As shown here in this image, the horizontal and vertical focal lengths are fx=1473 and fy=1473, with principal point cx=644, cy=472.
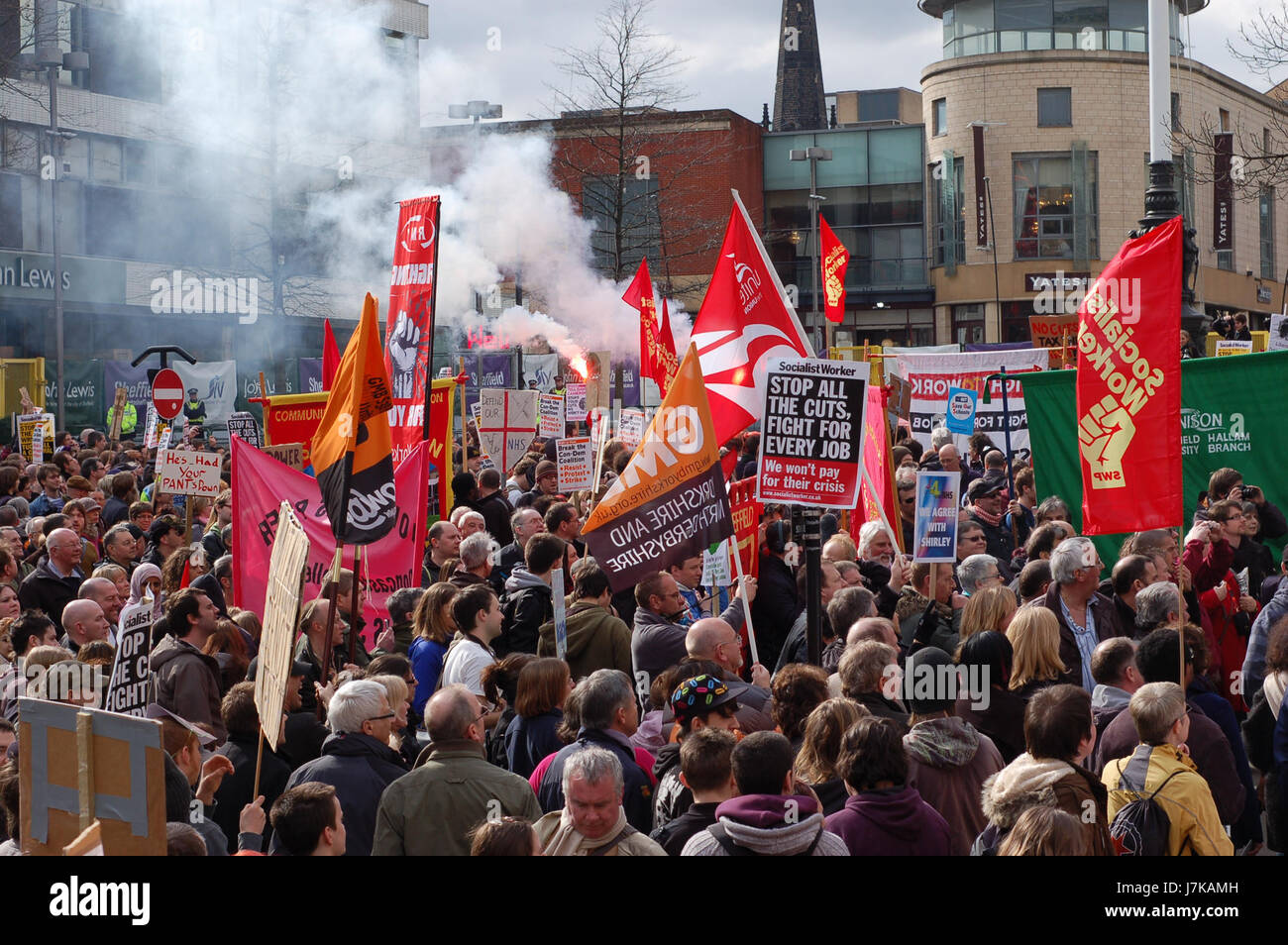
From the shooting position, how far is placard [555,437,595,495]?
14.4 metres

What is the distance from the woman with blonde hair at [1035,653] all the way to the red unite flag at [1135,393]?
1.47 m

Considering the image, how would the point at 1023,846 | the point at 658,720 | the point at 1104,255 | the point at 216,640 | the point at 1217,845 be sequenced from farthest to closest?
the point at 1104,255
the point at 216,640
the point at 658,720
the point at 1217,845
the point at 1023,846

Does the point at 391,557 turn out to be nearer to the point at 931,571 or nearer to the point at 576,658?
the point at 576,658

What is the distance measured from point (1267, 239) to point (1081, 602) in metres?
56.3

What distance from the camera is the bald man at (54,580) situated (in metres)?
10.2

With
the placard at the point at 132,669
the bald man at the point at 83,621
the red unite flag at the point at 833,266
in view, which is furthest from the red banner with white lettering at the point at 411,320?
the red unite flag at the point at 833,266

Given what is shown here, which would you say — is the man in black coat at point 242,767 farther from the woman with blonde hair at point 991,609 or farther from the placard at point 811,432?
the woman with blonde hair at point 991,609

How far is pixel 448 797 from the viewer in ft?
17.4

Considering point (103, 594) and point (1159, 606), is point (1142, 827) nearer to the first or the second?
point (1159, 606)

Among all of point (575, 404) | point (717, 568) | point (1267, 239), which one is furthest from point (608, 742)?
point (1267, 239)

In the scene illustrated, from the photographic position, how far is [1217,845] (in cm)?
487

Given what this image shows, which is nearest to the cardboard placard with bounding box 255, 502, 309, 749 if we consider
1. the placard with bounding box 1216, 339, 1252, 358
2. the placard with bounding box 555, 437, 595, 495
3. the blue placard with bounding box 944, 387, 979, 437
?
the placard with bounding box 555, 437, 595, 495

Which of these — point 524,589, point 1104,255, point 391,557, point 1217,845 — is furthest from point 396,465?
point 1104,255
